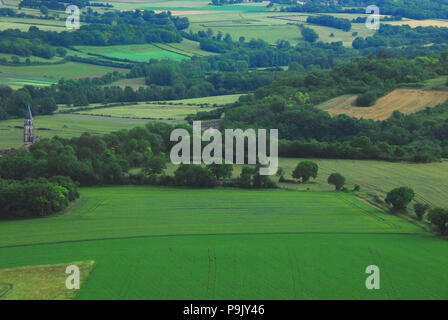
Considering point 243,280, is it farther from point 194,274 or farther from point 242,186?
point 242,186

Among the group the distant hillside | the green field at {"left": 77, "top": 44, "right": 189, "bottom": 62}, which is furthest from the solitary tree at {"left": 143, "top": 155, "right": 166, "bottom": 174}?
the green field at {"left": 77, "top": 44, "right": 189, "bottom": 62}

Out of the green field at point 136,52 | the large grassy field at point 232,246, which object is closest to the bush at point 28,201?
the large grassy field at point 232,246

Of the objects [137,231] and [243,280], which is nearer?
[243,280]

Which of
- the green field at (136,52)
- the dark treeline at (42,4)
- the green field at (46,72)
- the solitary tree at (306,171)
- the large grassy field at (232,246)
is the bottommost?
the large grassy field at (232,246)

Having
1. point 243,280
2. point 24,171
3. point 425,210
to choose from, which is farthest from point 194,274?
point 24,171
